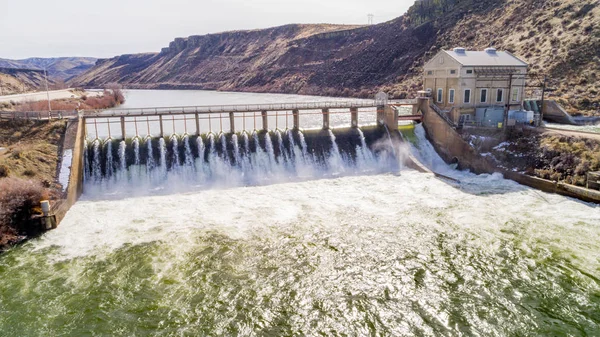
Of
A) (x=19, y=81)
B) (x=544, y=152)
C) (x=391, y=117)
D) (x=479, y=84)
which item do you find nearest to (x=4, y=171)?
(x=391, y=117)

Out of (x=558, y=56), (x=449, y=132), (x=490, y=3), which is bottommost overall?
(x=449, y=132)

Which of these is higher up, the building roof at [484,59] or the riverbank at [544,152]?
the building roof at [484,59]

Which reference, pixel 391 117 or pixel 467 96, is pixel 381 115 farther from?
pixel 467 96

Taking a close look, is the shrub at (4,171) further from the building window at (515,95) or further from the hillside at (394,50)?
the hillside at (394,50)

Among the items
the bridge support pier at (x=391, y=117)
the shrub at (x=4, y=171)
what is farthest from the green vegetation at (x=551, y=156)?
the shrub at (x=4, y=171)

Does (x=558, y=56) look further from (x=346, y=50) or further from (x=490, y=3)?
(x=346, y=50)

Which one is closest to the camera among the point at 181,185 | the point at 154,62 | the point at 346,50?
the point at 181,185

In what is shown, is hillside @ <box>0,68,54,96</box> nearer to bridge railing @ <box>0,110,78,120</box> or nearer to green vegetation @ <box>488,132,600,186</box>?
bridge railing @ <box>0,110,78,120</box>

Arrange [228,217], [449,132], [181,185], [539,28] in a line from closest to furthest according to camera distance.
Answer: [228,217] → [181,185] → [449,132] → [539,28]

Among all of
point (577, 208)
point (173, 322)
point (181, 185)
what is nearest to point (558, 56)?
point (577, 208)
